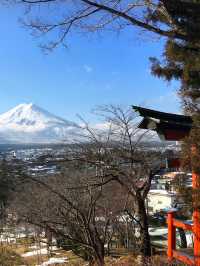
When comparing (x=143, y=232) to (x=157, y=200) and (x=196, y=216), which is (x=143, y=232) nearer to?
(x=196, y=216)

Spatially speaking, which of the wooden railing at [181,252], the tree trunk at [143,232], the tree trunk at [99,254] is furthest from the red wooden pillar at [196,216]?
the tree trunk at [99,254]

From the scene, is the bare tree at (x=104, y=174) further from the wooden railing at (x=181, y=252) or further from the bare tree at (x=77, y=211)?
the wooden railing at (x=181, y=252)

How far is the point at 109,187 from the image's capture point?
59.7 feet

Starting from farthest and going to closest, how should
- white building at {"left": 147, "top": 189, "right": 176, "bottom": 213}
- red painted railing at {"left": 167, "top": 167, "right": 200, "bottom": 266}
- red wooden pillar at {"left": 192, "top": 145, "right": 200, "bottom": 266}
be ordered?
white building at {"left": 147, "top": 189, "right": 176, "bottom": 213}, red painted railing at {"left": 167, "top": 167, "right": 200, "bottom": 266}, red wooden pillar at {"left": 192, "top": 145, "right": 200, "bottom": 266}

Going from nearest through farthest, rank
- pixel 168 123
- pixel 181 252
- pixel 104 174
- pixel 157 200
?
pixel 168 123 → pixel 181 252 → pixel 104 174 → pixel 157 200

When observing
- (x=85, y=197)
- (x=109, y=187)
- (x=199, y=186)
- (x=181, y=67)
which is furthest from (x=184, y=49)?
(x=109, y=187)

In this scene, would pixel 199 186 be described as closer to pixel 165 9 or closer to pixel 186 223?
pixel 186 223

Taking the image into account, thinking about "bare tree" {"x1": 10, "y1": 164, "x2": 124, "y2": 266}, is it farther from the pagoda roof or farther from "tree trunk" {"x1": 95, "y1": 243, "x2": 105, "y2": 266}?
the pagoda roof

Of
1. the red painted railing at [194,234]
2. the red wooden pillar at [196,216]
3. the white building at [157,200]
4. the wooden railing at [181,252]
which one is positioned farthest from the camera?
the white building at [157,200]

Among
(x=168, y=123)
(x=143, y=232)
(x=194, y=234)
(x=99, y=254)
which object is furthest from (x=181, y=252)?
(x=99, y=254)

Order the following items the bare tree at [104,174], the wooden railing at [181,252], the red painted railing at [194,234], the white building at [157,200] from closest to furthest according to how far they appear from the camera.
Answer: the red painted railing at [194,234]
the wooden railing at [181,252]
the bare tree at [104,174]
the white building at [157,200]

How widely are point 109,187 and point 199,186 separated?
42.0 feet

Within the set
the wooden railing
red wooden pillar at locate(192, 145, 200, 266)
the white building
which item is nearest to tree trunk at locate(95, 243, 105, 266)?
the wooden railing

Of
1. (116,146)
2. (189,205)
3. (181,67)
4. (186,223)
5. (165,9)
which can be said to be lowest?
(186,223)
